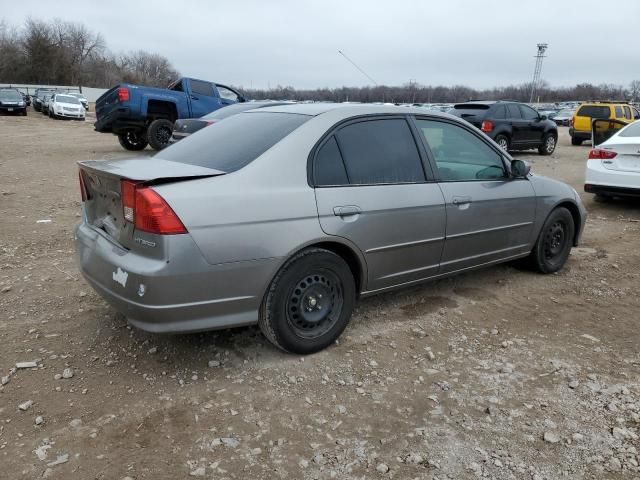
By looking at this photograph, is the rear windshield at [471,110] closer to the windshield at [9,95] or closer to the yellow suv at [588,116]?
the yellow suv at [588,116]

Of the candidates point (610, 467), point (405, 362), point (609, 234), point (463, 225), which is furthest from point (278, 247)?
point (609, 234)

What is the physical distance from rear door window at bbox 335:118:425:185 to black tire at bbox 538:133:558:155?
45.4 ft

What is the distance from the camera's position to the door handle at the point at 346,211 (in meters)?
3.31

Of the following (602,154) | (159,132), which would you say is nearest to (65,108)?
(159,132)

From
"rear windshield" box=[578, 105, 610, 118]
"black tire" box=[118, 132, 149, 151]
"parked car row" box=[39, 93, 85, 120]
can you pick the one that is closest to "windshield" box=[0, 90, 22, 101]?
"parked car row" box=[39, 93, 85, 120]

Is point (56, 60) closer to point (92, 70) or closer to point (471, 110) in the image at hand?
point (92, 70)

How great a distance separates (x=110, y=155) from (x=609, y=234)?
11302 mm

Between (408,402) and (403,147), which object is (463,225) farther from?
(408,402)

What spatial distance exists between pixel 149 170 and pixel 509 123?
44.6ft

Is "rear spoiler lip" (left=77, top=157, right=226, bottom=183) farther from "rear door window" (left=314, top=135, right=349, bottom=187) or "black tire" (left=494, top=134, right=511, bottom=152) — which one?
"black tire" (left=494, top=134, right=511, bottom=152)

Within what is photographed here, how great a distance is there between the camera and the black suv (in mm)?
14461

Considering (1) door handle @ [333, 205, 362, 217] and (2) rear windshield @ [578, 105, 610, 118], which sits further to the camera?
(2) rear windshield @ [578, 105, 610, 118]

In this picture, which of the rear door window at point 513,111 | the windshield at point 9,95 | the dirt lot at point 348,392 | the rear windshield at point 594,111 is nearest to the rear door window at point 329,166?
the dirt lot at point 348,392

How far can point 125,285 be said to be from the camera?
290cm
